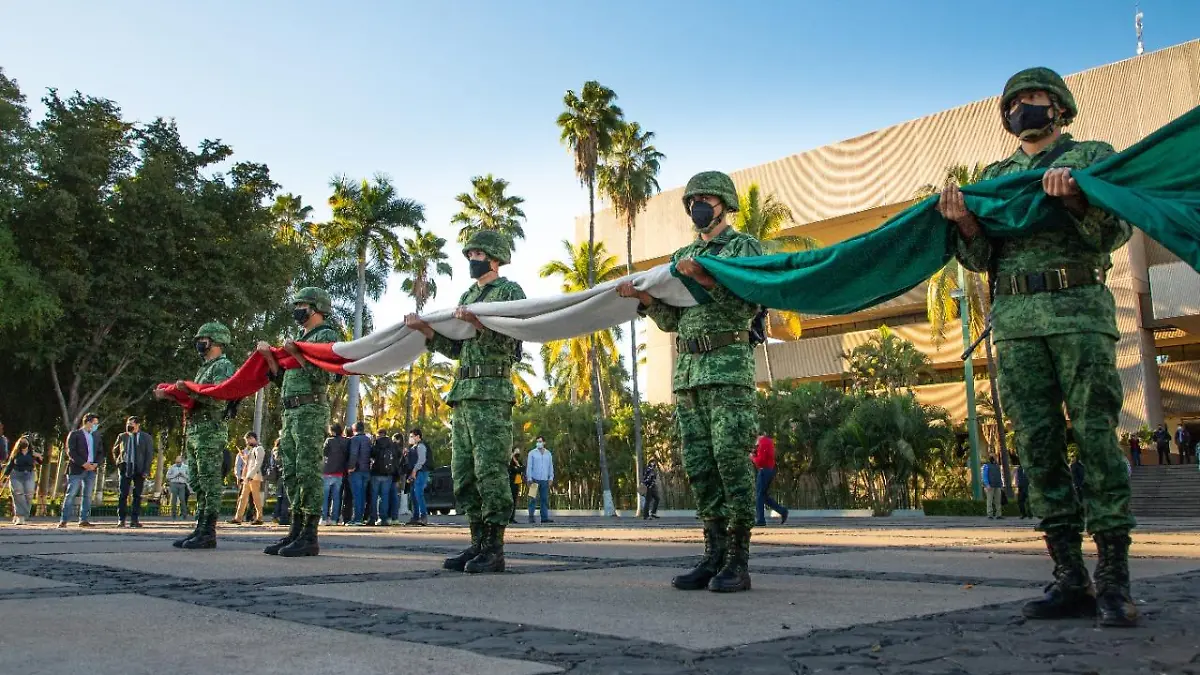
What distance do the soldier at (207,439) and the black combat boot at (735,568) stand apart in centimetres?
588

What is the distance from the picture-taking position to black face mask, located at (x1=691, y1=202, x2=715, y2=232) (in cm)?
567

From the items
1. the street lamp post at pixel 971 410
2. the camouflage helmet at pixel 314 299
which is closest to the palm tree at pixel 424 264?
the street lamp post at pixel 971 410

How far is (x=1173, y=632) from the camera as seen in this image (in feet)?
11.3

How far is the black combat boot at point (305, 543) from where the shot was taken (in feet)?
25.6

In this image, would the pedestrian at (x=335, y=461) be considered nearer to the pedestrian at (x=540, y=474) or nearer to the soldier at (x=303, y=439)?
the pedestrian at (x=540, y=474)

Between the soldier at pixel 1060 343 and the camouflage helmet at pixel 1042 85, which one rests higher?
the camouflage helmet at pixel 1042 85

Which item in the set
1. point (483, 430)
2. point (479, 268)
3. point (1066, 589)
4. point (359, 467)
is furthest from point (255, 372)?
point (359, 467)

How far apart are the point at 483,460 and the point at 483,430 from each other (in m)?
0.22

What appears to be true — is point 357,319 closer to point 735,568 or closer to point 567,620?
point 735,568

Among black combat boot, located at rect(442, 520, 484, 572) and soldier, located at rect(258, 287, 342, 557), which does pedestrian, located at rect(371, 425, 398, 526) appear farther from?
black combat boot, located at rect(442, 520, 484, 572)

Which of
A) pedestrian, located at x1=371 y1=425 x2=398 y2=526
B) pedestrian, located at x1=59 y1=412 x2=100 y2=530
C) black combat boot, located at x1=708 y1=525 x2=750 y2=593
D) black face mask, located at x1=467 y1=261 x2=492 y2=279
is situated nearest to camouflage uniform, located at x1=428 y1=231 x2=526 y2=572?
black face mask, located at x1=467 y1=261 x2=492 y2=279

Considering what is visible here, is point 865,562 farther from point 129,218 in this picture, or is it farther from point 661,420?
point 661,420

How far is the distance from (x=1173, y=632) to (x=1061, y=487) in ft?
2.66

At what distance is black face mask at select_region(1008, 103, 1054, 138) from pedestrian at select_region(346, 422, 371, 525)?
46.1ft
